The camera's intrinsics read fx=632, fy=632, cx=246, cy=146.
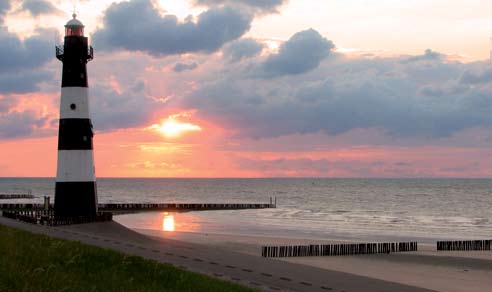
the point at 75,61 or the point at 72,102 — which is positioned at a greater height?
the point at 75,61

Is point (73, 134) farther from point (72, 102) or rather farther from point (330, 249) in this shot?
point (330, 249)

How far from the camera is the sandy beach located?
3472 cm

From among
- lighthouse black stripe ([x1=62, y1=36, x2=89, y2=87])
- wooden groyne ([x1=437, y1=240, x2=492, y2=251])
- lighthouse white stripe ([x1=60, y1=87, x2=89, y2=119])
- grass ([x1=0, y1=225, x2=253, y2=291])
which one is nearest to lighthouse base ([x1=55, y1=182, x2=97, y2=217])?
lighthouse white stripe ([x1=60, y1=87, x2=89, y2=119])

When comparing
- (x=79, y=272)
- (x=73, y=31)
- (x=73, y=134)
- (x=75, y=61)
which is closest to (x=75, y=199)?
(x=73, y=134)

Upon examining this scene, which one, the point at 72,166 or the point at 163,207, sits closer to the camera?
the point at 72,166

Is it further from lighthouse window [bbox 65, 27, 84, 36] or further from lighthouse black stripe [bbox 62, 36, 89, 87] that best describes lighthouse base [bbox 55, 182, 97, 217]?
lighthouse window [bbox 65, 27, 84, 36]

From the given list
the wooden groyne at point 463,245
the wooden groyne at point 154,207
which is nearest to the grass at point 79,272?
the wooden groyne at point 463,245

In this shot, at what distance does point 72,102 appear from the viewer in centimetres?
4731

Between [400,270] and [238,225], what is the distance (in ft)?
142

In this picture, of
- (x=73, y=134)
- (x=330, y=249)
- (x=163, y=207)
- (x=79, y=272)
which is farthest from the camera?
(x=163, y=207)

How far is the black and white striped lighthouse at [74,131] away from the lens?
47.3 meters

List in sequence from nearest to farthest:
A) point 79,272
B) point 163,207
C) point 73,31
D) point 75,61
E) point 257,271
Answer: point 79,272 < point 257,271 < point 75,61 < point 73,31 < point 163,207

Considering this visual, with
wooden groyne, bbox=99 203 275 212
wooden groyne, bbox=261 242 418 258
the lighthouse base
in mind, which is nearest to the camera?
wooden groyne, bbox=261 242 418 258

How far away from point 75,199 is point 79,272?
31.8 metres
